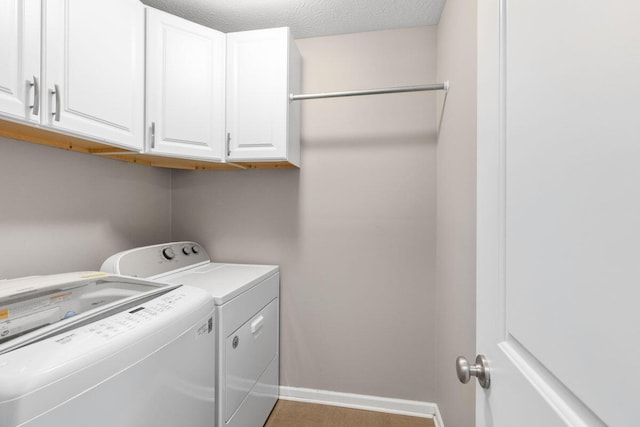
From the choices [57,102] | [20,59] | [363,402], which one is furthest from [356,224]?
[20,59]

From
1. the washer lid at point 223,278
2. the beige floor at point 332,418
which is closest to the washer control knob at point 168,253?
the washer lid at point 223,278

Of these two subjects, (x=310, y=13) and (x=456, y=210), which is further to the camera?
(x=310, y=13)

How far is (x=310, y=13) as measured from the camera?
1.74 meters

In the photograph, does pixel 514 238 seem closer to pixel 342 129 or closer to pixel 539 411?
pixel 539 411

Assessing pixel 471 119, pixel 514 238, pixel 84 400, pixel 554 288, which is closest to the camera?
pixel 554 288

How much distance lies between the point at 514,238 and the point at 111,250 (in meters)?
2.01

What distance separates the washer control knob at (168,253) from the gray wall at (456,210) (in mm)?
1671

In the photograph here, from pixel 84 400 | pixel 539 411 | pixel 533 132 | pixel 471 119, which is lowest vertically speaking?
pixel 84 400

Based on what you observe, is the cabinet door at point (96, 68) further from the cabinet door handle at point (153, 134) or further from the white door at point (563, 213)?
the white door at point (563, 213)

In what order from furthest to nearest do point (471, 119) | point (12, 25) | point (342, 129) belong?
point (342, 129) < point (471, 119) < point (12, 25)

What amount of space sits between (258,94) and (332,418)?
212 cm

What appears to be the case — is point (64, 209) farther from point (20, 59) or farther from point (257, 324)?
point (257, 324)

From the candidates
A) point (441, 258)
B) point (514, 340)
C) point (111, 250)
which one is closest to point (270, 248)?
point (111, 250)

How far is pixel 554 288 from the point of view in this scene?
40cm
